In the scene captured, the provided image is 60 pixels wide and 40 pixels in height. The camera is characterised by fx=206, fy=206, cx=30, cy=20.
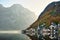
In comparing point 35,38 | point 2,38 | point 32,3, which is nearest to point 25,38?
point 35,38

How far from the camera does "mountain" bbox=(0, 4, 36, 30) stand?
425 centimetres

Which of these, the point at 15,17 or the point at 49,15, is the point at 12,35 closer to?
the point at 15,17

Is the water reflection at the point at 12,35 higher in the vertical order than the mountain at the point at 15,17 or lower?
lower

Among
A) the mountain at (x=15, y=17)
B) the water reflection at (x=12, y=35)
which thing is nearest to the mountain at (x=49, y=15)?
the mountain at (x=15, y=17)

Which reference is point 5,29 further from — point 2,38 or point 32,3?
point 32,3

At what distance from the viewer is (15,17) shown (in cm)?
428

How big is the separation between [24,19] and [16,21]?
17 cm

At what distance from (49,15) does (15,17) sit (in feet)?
2.31

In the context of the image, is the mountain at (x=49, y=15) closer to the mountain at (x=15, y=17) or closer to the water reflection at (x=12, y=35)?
the mountain at (x=15, y=17)

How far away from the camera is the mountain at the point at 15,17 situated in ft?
13.9

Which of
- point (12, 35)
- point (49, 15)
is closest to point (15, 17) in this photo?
point (12, 35)

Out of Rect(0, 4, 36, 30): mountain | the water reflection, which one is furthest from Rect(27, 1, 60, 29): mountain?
the water reflection

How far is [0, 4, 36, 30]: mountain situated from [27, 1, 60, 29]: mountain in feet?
0.40

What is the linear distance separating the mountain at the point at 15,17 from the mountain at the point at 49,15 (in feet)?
0.40
